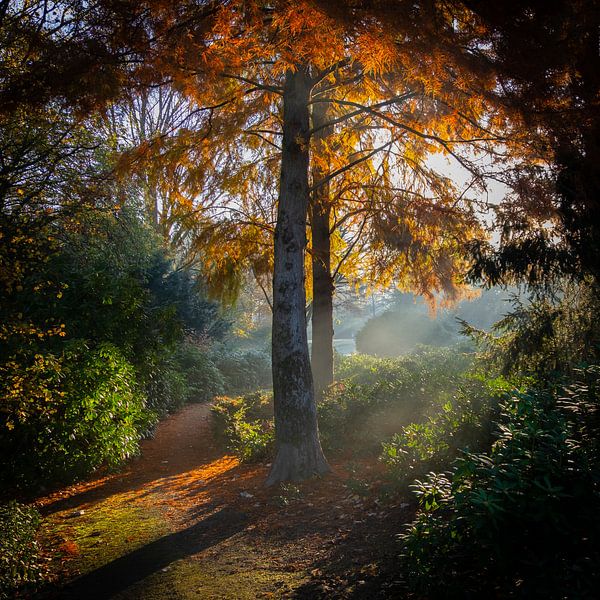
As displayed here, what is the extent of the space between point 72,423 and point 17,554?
→ 261 cm

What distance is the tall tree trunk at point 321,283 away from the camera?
11023mm

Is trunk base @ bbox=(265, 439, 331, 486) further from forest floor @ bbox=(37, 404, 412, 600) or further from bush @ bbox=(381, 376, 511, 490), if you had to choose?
bush @ bbox=(381, 376, 511, 490)

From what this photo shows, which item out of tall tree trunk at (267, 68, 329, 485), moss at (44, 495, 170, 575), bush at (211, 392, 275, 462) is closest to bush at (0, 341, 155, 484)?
moss at (44, 495, 170, 575)

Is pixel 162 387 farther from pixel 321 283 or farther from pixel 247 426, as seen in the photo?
pixel 321 283

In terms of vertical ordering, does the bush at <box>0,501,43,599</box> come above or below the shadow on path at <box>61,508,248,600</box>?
above

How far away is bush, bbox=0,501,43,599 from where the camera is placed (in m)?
3.98

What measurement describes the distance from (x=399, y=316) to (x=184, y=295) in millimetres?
13741

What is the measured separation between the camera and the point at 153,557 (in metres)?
4.73

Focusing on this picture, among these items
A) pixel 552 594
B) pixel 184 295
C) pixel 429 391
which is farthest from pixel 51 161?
pixel 184 295

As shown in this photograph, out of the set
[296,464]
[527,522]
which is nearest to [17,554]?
[296,464]

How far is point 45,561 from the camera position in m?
4.68

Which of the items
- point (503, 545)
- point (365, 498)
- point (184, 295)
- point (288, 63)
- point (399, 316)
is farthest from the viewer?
point (399, 316)

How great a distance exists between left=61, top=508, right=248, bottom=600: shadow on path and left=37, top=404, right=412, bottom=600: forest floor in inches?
0.5

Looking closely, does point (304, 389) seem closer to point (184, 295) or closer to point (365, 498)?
point (365, 498)
